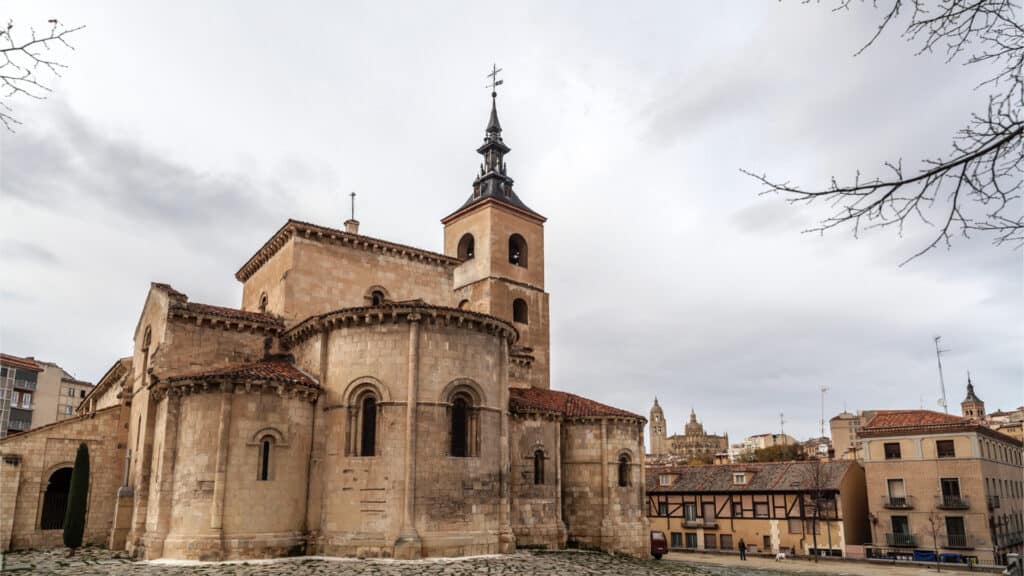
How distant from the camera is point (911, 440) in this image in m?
40.5

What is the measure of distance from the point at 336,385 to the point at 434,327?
3.27 meters

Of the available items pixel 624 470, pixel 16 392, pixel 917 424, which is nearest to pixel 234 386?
pixel 624 470

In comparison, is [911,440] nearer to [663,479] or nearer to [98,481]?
[663,479]

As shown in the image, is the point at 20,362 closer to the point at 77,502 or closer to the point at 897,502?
the point at 77,502

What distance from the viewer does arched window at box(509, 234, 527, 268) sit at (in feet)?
119

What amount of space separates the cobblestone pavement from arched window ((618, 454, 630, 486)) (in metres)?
5.02

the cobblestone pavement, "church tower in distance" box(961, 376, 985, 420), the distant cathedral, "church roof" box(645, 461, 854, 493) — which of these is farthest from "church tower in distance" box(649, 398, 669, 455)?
the cobblestone pavement

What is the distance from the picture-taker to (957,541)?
125 ft

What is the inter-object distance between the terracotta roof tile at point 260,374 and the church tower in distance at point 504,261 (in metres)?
12.7

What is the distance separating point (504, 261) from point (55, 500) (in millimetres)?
20293

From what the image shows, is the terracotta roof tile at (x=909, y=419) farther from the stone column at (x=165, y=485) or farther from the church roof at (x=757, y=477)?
the stone column at (x=165, y=485)

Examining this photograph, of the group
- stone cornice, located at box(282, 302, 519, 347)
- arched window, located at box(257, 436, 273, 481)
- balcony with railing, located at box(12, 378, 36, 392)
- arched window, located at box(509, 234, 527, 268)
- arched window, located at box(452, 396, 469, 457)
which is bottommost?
arched window, located at box(257, 436, 273, 481)

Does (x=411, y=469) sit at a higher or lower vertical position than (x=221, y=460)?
lower

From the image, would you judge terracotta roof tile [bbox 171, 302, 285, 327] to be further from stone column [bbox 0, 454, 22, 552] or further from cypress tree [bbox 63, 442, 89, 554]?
stone column [bbox 0, 454, 22, 552]
